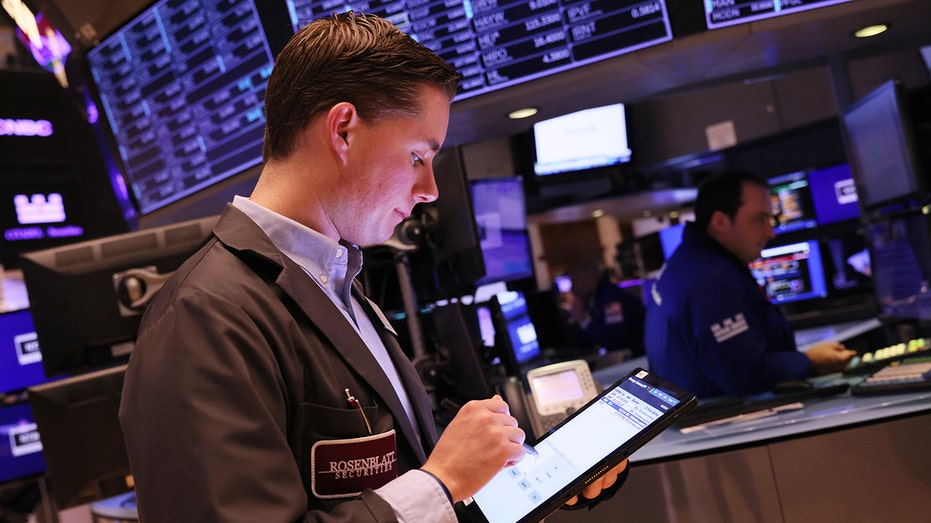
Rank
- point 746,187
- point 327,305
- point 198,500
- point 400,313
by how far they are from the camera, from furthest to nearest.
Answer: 1. point 746,187
2. point 400,313
3. point 327,305
4. point 198,500

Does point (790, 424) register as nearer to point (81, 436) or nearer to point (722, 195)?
point (722, 195)

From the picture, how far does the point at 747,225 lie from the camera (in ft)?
10.0

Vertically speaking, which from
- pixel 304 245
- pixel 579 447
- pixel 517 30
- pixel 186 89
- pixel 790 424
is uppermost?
pixel 186 89

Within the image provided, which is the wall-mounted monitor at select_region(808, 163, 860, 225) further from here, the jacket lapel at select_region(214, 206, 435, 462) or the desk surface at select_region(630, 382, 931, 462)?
the jacket lapel at select_region(214, 206, 435, 462)

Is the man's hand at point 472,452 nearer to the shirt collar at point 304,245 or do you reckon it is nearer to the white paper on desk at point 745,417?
the shirt collar at point 304,245

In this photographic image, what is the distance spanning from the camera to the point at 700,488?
2.09m

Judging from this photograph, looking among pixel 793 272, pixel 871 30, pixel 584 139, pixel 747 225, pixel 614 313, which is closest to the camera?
pixel 871 30

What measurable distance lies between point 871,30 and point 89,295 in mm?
2607

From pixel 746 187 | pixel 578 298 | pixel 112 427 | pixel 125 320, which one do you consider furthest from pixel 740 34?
pixel 578 298

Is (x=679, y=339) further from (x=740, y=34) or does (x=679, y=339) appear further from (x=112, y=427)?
(x=112, y=427)

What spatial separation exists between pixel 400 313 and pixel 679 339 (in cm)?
104

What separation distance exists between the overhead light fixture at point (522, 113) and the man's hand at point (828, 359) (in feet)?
4.32

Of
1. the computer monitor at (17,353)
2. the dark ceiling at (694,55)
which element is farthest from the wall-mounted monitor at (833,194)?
the computer monitor at (17,353)

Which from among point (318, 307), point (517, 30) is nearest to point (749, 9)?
point (517, 30)
